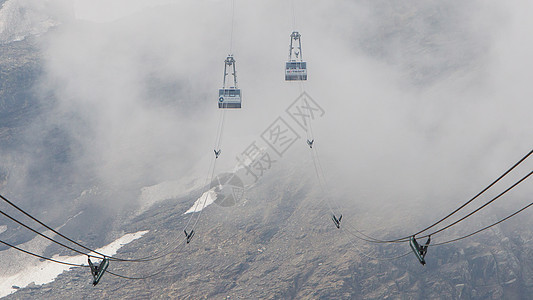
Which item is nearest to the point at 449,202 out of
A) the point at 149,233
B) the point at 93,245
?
the point at 149,233

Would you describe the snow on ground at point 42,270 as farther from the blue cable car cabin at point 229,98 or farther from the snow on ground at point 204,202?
the blue cable car cabin at point 229,98

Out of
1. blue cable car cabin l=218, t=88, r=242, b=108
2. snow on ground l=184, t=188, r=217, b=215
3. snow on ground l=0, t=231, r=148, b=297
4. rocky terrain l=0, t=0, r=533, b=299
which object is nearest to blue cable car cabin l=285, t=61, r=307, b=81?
blue cable car cabin l=218, t=88, r=242, b=108

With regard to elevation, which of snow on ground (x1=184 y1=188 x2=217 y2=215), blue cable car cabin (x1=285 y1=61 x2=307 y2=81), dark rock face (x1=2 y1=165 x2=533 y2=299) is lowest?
dark rock face (x1=2 y1=165 x2=533 y2=299)

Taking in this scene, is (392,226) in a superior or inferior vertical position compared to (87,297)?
superior

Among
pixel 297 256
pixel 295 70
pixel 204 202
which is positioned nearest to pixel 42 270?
pixel 204 202

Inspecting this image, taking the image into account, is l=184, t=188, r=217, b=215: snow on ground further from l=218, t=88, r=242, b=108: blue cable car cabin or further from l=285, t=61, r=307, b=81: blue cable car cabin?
l=218, t=88, r=242, b=108: blue cable car cabin

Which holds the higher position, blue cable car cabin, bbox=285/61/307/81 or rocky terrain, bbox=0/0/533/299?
blue cable car cabin, bbox=285/61/307/81

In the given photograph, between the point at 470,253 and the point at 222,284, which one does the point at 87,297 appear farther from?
the point at 470,253
